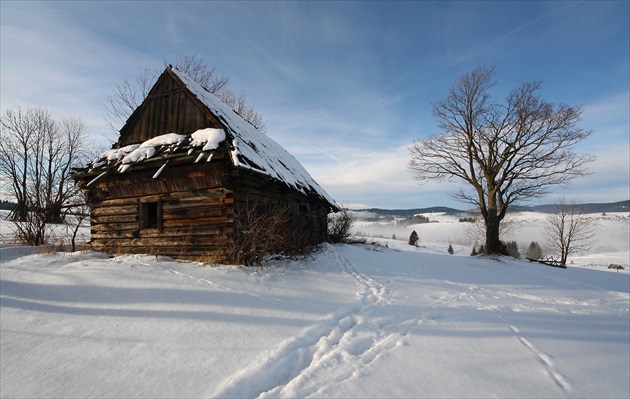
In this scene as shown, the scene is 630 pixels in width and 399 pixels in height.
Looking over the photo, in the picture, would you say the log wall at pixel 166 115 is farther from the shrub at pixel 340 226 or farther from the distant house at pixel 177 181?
the shrub at pixel 340 226

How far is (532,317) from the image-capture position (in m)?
5.34

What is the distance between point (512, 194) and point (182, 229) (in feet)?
58.5

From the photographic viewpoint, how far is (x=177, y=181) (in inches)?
346

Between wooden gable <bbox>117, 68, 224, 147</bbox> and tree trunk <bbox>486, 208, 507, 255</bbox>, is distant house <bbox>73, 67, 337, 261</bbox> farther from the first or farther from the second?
tree trunk <bbox>486, 208, 507, 255</bbox>

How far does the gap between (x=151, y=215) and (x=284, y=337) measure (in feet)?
26.3

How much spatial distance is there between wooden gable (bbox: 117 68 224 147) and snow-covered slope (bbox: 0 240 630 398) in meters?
4.96

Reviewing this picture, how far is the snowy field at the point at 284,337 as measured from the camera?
2.84 m

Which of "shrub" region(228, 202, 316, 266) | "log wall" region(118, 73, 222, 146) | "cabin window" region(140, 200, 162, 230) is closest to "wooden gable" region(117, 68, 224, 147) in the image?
"log wall" region(118, 73, 222, 146)

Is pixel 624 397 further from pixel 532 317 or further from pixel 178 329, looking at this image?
pixel 178 329

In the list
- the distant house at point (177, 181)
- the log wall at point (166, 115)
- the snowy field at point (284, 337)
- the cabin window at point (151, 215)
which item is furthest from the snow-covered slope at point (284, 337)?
the log wall at point (166, 115)

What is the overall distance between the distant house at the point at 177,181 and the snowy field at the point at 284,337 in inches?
61.3

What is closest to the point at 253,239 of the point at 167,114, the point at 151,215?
the point at 151,215

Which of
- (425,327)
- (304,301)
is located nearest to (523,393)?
(425,327)

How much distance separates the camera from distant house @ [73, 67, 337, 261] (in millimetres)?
8181
